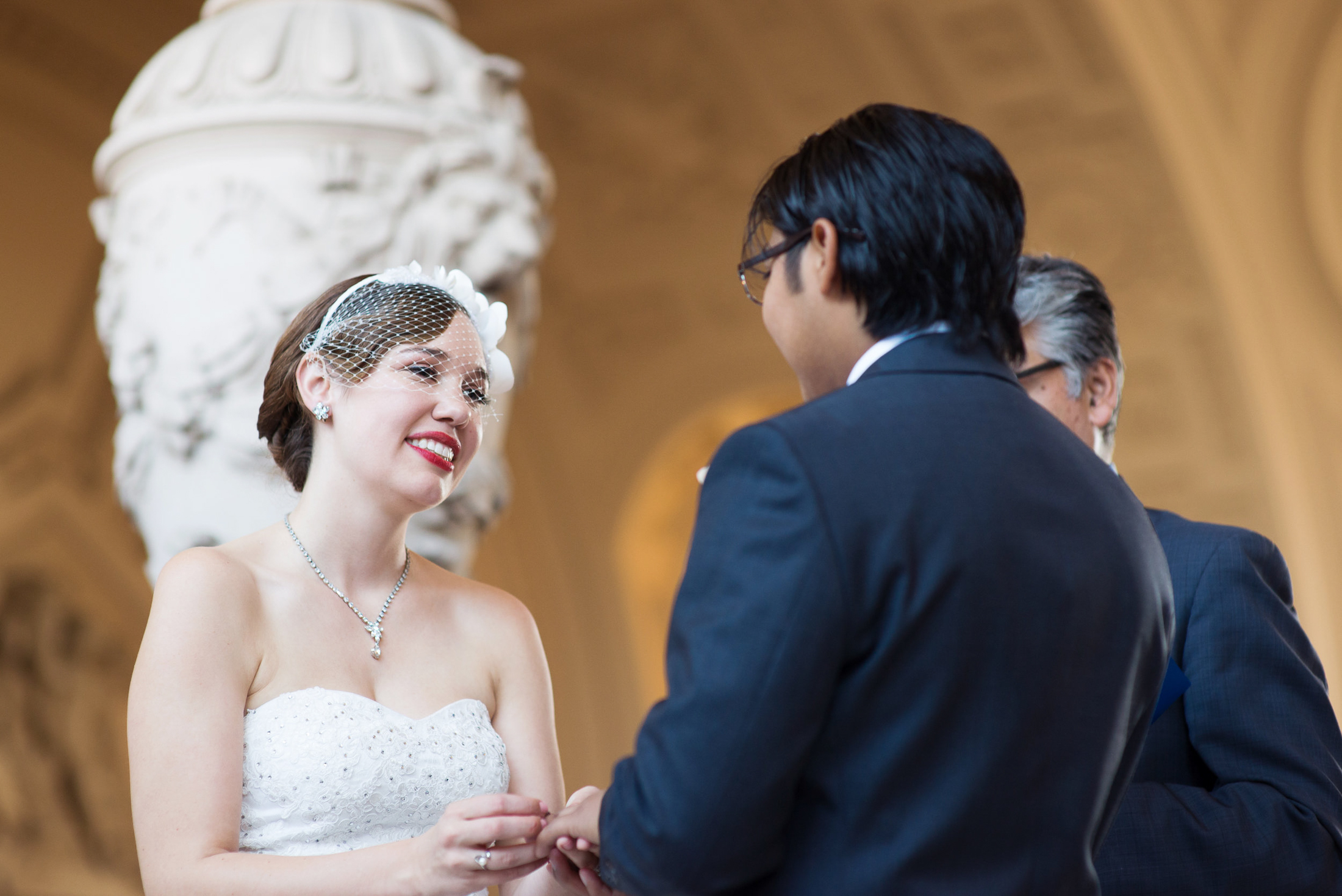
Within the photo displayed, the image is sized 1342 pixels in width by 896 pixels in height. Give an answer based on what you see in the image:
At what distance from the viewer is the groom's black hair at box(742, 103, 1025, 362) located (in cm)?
168

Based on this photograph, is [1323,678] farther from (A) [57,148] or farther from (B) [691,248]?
(A) [57,148]

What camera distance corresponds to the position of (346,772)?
224 cm

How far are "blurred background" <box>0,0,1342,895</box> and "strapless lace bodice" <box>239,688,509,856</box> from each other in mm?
4283

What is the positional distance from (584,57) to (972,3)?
1957 mm

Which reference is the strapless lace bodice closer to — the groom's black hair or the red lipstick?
the red lipstick

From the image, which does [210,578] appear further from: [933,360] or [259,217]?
[259,217]

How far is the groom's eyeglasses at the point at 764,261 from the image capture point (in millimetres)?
1694

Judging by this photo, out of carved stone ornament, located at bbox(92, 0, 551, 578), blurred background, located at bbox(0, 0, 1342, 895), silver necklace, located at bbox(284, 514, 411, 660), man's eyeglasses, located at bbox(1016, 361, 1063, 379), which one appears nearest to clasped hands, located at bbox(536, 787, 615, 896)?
silver necklace, located at bbox(284, 514, 411, 660)

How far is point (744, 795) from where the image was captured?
1.48 m

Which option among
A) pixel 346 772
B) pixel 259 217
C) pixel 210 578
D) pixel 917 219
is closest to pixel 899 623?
pixel 917 219

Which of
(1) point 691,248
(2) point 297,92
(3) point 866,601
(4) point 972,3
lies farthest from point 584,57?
(3) point 866,601

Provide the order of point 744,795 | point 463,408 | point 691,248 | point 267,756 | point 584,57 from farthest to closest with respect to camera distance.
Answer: point 691,248 < point 584,57 < point 463,408 < point 267,756 < point 744,795

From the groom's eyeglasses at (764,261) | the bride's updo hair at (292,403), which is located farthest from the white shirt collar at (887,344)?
the bride's updo hair at (292,403)

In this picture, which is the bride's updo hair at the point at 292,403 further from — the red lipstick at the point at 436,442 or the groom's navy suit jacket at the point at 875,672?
the groom's navy suit jacket at the point at 875,672
